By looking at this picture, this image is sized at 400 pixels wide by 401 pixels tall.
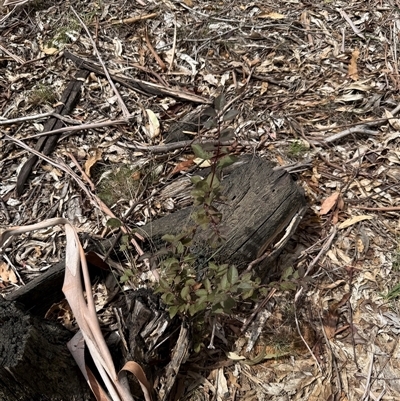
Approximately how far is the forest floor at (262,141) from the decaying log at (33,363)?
52cm

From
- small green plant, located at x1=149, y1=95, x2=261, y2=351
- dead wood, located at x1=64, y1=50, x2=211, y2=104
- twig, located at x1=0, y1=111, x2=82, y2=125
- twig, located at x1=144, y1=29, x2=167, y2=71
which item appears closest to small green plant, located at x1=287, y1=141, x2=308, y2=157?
dead wood, located at x1=64, y1=50, x2=211, y2=104

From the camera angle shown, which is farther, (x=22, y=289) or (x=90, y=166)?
(x=90, y=166)

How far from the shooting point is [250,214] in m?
2.44

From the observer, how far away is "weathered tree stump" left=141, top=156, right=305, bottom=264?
238cm

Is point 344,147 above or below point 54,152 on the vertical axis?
below

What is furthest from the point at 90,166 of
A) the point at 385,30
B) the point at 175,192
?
the point at 385,30

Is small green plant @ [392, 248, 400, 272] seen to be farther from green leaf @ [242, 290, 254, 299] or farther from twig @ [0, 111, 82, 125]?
twig @ [0, 111, 82, 125]

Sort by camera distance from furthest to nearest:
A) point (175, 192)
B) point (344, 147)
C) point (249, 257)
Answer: point (344, 147)
point (175, 192)
point (249, 257)

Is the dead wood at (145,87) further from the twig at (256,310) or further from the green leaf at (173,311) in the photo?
the green leaf at (173,311)

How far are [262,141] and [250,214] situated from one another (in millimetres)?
701

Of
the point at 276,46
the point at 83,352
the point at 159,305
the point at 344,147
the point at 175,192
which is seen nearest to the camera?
the point at 83,352

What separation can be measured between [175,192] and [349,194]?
89 centimetres

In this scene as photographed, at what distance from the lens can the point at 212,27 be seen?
11.7ft

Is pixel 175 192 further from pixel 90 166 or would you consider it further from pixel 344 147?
pixel 344 147
